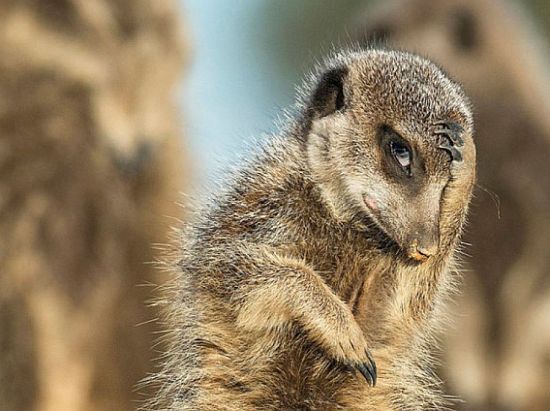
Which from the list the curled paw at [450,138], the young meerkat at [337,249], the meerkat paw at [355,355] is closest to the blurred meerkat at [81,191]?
the young meerkat at [337,249]

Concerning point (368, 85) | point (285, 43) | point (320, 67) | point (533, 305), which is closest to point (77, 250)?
point (533, 305)

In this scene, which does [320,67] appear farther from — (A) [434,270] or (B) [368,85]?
(A) [434,270]

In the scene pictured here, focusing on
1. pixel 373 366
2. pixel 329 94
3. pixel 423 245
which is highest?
pixel 329 94

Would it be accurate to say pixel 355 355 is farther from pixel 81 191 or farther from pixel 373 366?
pixel 81 191

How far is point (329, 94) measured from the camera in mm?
1439

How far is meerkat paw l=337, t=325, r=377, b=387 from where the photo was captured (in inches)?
51.9

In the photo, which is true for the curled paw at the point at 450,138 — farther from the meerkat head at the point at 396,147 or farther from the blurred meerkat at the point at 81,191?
the blurred meerkat at the point at 81,191

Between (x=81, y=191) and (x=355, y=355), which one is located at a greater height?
(x=81, y=191)

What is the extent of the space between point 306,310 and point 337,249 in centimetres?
7

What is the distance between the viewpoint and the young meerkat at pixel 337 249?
50.7 inches

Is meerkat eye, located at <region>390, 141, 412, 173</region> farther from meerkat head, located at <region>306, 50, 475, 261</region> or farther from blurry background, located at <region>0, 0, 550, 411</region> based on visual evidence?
blurry background, located at <region>0, 0, 550, 411</region>

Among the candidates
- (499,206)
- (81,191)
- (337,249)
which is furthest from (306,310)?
(81,191)

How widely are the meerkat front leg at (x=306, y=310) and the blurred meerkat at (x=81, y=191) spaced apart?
74.9 inches

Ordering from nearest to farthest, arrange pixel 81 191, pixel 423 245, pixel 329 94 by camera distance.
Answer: pixel 423 245 → pixel 329 94 → pixel 81 191
